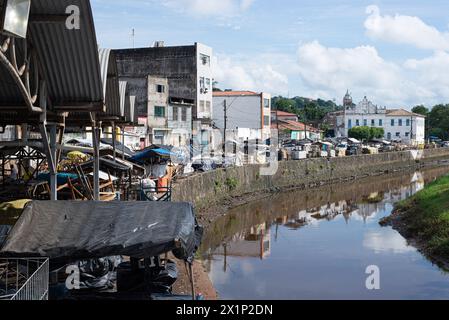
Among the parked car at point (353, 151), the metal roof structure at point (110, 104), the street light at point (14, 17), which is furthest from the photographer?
the parked car at point (353, 151)

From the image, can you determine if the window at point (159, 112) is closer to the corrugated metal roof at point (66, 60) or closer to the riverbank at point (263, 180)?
the riverbank at point (263, 180)

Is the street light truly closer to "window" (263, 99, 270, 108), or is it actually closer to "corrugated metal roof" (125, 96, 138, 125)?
"corrugated metal roof" (125, 96, 138, 125)

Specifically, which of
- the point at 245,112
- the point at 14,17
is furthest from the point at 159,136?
the point at 14,17

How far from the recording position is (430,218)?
31.0 metres

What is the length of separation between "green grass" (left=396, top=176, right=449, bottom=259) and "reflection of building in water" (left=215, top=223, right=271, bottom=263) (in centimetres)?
714

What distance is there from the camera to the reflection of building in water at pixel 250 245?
28.5 meters

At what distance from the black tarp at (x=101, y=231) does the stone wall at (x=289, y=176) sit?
50.3ft

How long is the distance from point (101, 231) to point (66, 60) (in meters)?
6.07

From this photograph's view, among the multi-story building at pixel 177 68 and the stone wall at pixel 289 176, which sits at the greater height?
the multi-story building at pixel 177 68

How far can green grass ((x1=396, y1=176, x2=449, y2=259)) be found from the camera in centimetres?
2656

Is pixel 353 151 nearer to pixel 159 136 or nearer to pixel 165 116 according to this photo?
pixel 165 116

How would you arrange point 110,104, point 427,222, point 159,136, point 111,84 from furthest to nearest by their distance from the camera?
point 159,136 → point 427,222 → point 110,104 → point 111,84

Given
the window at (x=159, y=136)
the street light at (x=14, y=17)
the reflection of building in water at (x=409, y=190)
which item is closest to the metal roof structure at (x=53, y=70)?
the street light at (x=14, y=17)

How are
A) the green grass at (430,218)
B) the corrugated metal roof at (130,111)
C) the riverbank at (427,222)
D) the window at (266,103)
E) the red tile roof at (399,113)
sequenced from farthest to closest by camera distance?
1. the red tile roof at (399,113)
2. the window at (266,103)
3. the corrugated metal roof at (130,111)
4. the green grass at (430,218)
5. the riverbank at (427,222)
